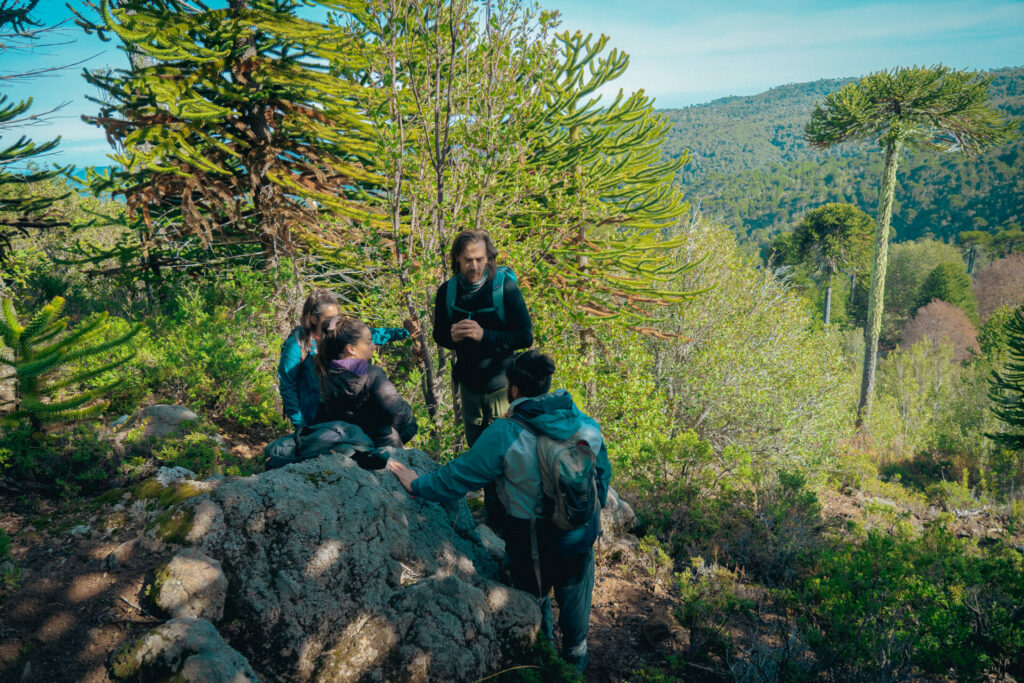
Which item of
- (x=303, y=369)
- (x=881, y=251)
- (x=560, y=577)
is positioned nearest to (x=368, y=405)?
(x=303, y=369)

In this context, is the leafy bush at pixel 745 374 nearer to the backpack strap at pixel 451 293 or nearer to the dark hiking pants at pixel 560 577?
the backpack strap at pixel 451 293

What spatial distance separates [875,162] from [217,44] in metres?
138

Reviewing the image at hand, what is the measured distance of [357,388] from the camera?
2.87m

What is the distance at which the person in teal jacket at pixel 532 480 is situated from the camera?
8.04 ft

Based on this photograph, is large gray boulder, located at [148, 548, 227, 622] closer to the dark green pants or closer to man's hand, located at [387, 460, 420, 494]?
man's hand, located at [387, 460, 420, 494]

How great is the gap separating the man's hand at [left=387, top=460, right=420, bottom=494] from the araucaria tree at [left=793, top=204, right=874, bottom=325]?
113ft

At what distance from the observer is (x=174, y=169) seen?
6.61 metres

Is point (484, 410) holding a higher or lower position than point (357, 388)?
lower

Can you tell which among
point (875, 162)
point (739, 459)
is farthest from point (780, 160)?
point (739, 459)

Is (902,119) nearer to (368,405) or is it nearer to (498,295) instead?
(498,295)

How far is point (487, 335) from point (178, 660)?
2032 millimetres

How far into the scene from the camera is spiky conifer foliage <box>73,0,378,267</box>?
20.8ft

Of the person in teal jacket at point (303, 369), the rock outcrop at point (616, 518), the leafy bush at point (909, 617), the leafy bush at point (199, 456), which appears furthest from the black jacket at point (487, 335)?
the leafy bush at point (909, 617)

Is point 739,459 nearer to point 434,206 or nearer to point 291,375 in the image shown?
point 434,206
